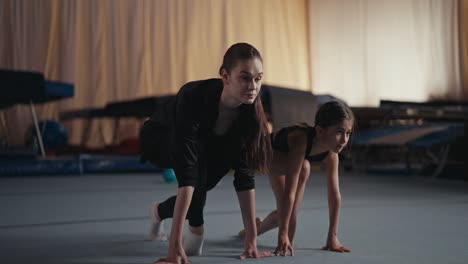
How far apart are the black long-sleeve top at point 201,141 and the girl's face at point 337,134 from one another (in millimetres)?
216

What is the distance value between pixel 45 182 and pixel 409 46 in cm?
437

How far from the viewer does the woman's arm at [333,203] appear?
1.38 m

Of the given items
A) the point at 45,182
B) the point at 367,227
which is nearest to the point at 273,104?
the point at 45,182

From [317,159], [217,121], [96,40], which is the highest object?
[96,40]

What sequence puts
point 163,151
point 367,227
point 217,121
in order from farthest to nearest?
point 367,227
point 163,151
point 217,121

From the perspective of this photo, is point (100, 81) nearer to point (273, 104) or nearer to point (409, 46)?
point (273, 104)

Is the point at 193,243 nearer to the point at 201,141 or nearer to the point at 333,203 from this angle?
the point at 201,141

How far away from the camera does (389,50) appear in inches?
244

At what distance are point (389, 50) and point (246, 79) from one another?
17.6 ft

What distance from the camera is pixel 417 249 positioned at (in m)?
1.37

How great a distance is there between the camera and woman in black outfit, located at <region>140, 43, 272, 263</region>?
1.22m

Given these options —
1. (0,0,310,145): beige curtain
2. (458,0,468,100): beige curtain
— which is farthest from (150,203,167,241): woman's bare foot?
(458,0,468,100): beige curtain

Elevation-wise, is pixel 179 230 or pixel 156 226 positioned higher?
pixel 179 230

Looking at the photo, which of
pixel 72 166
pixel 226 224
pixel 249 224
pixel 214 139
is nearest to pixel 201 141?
pixel 214 139
